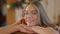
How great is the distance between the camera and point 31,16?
1295 millimetres

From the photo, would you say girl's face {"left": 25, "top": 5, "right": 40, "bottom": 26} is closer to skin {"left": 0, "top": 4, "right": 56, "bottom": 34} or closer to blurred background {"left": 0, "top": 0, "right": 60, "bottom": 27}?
skin {"left": 0, "top": 4, "right": 56, "bottom": 34}

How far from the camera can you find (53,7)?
4633 millimetres

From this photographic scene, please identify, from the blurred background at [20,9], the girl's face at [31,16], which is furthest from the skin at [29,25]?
the blurred background at [20,9]

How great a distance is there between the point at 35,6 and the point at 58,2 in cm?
340

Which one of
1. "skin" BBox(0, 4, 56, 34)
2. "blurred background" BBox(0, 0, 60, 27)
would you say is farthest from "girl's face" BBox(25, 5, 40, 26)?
"blurred background" BBox(0, 0, 60, 27)

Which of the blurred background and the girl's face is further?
the blurred background

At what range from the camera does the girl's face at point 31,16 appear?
1.28 meters

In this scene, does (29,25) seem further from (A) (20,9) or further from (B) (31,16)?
(A) (20,9)

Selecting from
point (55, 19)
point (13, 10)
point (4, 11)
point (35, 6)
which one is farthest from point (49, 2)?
point (35, 6)

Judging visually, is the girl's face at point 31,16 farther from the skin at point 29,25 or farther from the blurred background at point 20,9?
the blurred background at point 20,9

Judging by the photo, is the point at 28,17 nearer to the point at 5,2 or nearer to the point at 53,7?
the point at 53,7

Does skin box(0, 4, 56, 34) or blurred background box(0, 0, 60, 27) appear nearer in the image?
skin box(0, 4, 56, 34)

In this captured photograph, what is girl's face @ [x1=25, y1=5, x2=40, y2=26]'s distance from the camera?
1.28 m

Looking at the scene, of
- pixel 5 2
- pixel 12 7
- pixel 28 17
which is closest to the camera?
pixel 28 17
